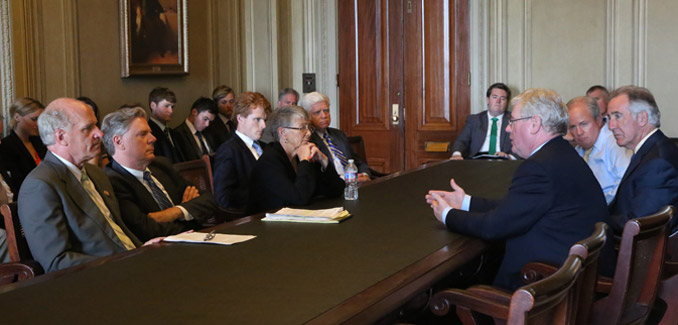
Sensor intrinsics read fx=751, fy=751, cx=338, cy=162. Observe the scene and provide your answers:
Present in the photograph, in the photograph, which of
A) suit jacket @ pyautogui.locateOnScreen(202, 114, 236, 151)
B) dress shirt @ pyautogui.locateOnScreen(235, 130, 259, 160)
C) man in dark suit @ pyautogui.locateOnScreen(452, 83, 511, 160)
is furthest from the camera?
man in dark suit @ pyautogui.locateOnScreen(452, 83, 511, 160)

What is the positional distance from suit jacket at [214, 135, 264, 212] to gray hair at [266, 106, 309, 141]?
0.66 m

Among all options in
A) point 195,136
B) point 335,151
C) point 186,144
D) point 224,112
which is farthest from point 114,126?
point 224,112

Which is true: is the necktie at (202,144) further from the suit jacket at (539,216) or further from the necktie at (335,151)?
the suit jacket at (539,216)

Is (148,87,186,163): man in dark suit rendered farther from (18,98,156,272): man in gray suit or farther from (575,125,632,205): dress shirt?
(575,125,632,205): dress shirt

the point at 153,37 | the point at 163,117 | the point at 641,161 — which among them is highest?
the point at 153,37

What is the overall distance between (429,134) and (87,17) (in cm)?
393

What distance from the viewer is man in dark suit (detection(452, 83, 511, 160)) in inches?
302

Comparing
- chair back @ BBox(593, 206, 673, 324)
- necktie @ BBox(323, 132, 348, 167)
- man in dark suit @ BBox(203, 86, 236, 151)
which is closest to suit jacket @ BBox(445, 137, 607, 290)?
chair back @ BBox(593, 206, 673, 324)

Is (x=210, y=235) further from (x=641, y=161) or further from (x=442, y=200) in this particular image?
(x=641, y=161)

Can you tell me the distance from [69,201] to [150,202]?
793 mm

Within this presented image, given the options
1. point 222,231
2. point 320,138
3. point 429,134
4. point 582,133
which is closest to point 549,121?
point 222,231

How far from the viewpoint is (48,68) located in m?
6.20

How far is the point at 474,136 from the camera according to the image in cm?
780

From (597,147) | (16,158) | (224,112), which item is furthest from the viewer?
(224,112)
